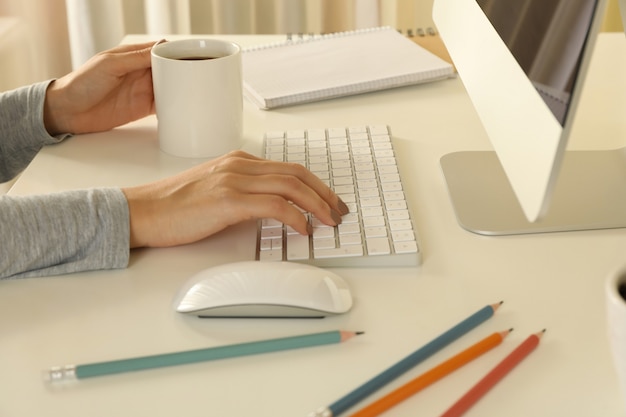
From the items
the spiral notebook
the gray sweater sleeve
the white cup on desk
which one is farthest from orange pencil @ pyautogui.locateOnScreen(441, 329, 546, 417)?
the spiral notebook

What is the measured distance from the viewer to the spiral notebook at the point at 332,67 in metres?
1.11

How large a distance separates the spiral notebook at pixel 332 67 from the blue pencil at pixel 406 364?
Result: 0.53 meters

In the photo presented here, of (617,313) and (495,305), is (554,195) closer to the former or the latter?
(495,305)

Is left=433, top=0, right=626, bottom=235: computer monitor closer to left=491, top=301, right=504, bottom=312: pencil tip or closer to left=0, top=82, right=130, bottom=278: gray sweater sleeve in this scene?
left=491, top=301, right=504, bottom=312: pencil tip

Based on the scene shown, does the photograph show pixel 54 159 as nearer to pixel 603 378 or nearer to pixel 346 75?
pixel 346 75

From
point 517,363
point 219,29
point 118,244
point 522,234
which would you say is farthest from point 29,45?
point 517,363

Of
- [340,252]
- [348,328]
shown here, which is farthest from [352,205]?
[348,328]

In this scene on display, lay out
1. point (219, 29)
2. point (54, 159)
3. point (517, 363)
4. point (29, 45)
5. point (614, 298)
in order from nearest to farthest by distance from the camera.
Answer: point (614, 298) < point (517, 363) < point (54, 159) < point (29, 45) < point (219, 29)

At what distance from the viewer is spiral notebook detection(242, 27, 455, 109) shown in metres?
1.11

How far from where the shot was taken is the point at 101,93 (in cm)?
101

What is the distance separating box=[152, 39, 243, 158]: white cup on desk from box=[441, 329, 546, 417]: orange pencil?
45cm

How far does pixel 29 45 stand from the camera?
194 centimetres

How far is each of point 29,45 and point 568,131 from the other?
5.40 feet

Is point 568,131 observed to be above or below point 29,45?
above
